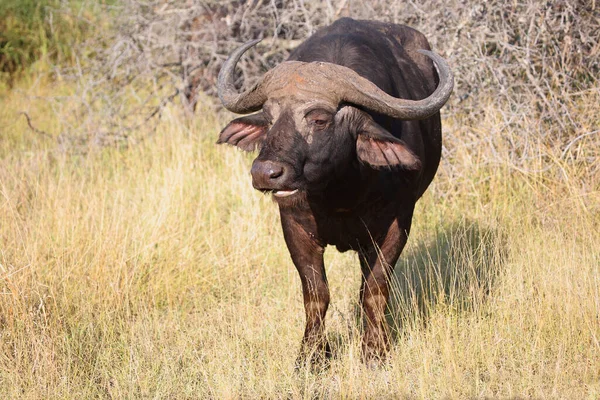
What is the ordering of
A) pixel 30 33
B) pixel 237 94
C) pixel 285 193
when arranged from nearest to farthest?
pixel 285 193 → pixel 237 94 → pixel 30 33

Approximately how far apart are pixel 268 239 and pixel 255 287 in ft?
2.06

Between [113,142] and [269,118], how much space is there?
461 centimetres

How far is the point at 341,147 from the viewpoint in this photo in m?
3.89

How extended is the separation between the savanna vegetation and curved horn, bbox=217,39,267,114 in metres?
1.25

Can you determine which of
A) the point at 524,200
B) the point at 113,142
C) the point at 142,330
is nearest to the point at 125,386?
the point at 142,330

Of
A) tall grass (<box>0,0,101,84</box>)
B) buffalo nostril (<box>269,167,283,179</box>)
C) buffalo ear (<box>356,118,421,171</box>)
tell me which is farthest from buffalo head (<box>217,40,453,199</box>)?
tall grass (<box>0,0,101,84</box>)

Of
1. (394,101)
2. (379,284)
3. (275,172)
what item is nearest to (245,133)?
(275,172)

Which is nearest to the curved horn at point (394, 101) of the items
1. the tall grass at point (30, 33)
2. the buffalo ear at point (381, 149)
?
the buffalo ear at point (381, 149)

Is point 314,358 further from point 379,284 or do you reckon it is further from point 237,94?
point 237,94

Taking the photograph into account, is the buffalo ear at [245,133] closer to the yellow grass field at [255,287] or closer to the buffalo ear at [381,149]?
the buffalo ear at [381,149]

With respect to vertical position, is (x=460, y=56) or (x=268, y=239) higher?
(x=460, y=56)

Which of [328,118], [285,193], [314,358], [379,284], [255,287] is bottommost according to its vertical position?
[255,287]

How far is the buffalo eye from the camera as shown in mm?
3793

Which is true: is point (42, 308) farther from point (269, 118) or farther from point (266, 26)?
point (266, 26)
